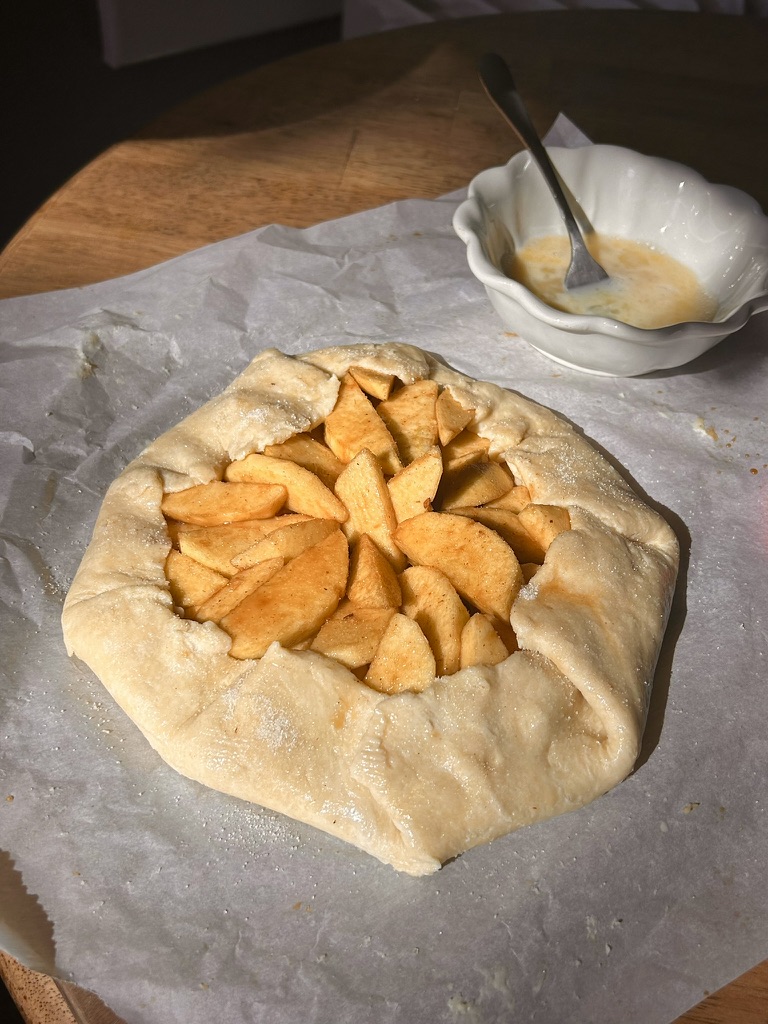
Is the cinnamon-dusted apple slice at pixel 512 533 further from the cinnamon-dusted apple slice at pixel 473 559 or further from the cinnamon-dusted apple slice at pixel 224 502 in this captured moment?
the cinnamon-dusted apple slice at pixel 224 502

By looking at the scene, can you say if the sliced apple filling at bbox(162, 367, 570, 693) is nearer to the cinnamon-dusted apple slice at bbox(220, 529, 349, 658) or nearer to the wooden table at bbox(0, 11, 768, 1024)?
the cinnamon-dusted apple slice at bbox(220, 529, 349, 658)

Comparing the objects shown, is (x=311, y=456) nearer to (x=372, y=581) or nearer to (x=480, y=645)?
(x=372, y=581)

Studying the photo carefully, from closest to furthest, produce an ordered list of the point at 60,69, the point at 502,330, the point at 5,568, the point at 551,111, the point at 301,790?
1. the point at 301,790
2. the point at 5,568
3. the point at 502,330
4. the point at 551,111
5. the point at 60,69

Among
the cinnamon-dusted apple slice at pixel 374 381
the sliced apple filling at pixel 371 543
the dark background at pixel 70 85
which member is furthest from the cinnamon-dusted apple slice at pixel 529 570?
the dark background at pixel 70 85

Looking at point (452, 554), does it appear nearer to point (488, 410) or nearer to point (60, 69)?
point (488, 410)

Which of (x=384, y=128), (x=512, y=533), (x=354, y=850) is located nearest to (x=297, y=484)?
(x=512, y=533)

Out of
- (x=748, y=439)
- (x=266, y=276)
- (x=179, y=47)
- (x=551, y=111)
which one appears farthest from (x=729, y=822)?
(x=179, y=47)
